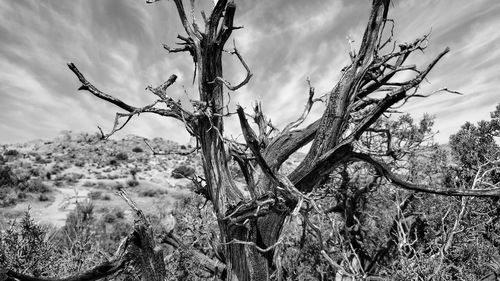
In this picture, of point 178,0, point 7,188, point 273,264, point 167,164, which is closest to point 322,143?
point 273,264

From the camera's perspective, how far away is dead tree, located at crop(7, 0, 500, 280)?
12.1 feet

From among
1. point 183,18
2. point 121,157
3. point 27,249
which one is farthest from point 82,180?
point 183,18

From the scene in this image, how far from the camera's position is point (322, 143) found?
3.82 meters

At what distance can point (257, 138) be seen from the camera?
14.1 ft

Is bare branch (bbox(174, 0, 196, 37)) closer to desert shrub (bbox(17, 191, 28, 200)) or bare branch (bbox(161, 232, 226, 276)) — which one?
bare branch (bbox(161, 232, 226, 276))

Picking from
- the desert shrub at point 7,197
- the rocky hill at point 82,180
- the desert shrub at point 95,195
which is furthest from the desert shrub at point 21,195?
the desert shrub at point 95,195

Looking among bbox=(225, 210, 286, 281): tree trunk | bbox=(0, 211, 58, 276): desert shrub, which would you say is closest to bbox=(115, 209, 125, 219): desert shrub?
bbox=(0, 211, 58, 276): desert shrub

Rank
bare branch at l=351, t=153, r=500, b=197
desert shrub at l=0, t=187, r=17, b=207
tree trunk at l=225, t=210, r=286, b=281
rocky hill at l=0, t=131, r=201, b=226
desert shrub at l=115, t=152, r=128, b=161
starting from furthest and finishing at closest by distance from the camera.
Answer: desert shrub at l=115, t=152, r=128, b=161 < rocky hill at l=0, t=131, r=201, b=226 < desert shrub at l=0, t=187, r=17, b=207 < tree trunk at l=225, t=210, r=286, b=281 < bare branch at l=351, t=153, r=500, b=197

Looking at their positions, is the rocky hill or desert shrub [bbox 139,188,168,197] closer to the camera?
the rocky hill

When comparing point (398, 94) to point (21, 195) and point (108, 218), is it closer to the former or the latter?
point (108, 218)

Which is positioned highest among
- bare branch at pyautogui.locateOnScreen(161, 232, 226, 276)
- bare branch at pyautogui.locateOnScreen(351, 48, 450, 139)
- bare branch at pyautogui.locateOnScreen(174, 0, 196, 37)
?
bare branch at pyautogui.locateOnScreen(174, 0, 196, 37)

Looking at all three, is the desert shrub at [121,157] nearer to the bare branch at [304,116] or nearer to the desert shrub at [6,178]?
the desert shrub at [6,178]

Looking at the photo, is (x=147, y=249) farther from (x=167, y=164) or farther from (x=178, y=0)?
(x=167, y=164)

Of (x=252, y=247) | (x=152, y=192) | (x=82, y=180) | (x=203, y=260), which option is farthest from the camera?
(x=82, y=180)
